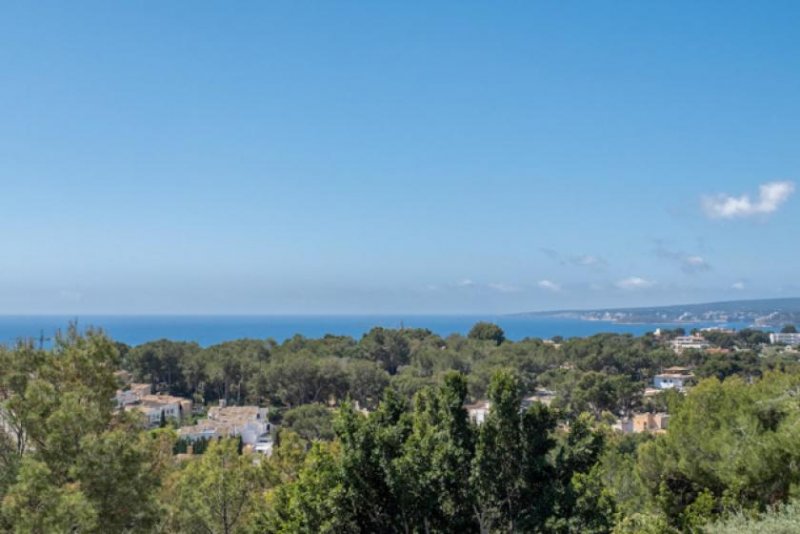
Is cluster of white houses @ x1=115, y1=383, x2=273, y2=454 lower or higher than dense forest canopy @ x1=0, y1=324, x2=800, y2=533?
lower

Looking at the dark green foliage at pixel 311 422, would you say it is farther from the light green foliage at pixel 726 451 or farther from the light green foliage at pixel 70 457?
the light green foliage at pixel 70 457

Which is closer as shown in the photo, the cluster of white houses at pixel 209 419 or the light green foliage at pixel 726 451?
the light green foliage at pixel 726 451

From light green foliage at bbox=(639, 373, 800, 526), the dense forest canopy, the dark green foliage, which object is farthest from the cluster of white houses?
light green foliage at bbox=(639, 373, 800, 526)

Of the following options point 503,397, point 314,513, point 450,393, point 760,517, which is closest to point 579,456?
point 503,397

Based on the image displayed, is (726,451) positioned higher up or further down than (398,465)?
further down

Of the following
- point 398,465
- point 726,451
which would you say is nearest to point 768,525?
point 726,451

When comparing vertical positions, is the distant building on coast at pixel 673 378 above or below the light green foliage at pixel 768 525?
below

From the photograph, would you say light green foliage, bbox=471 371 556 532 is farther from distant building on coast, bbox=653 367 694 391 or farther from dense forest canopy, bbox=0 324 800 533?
distant building on coast, bbox=653 367 694 391

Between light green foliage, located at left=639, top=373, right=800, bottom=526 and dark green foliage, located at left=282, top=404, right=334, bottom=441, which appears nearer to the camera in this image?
light green foliage, located at left=639, top=373, right=800, bottom=526

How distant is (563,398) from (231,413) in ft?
67.9

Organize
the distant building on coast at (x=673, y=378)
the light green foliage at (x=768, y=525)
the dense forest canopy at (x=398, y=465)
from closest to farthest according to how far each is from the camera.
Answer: the dense forest canopy at (x=398, y=465) → the light green foliage at (x=768, y=525) → the distant building on coast at (x=673, y=378)

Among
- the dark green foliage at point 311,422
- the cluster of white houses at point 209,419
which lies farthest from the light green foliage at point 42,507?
the dark green foliage at point 311,422

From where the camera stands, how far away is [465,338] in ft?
A: 197

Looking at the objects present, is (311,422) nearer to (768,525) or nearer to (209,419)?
(209,419)
